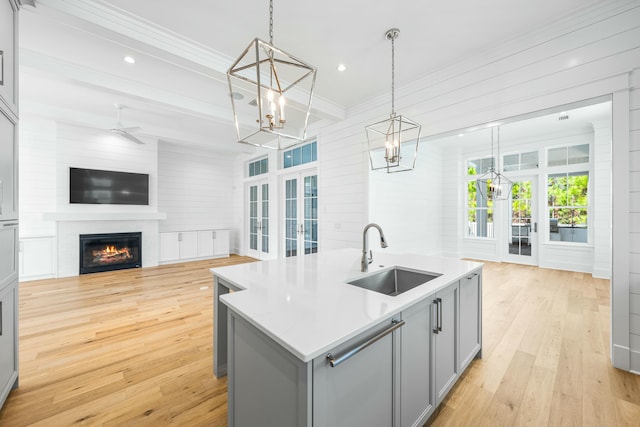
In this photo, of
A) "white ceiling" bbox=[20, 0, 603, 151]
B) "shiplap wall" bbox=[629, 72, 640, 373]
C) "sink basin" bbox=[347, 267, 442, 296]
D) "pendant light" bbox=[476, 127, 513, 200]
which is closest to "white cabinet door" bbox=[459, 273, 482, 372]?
"sink basin" bbox=[347, 267, 442, 296]

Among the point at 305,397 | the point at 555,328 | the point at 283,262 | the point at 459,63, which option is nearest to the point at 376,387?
the point at 305,397

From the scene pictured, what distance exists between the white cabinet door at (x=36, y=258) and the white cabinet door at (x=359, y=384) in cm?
645

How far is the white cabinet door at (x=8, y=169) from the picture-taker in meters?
1.70

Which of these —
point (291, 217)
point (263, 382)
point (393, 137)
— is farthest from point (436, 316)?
point (291, 217)

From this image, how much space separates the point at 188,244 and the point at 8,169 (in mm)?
5208

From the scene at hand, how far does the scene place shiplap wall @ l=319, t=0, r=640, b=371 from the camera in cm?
211

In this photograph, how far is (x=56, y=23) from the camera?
95.0 inches

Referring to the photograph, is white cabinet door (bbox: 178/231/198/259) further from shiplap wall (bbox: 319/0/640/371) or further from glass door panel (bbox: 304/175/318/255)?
shiplap wall (bbox: 319/0/640/371)

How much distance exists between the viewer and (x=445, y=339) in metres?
1.71

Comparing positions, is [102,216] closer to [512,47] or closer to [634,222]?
[512,47]

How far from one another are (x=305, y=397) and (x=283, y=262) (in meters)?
1.40

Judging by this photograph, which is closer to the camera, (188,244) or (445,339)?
(445,339)

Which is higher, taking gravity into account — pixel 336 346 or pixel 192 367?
pixel 336 346

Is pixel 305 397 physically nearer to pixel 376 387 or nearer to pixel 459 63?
pixel 376 387
